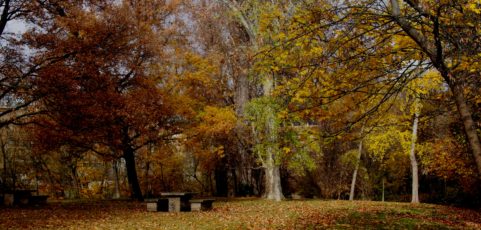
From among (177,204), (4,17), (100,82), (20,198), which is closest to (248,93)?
(100,82)

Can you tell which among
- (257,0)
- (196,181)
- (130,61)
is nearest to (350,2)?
(257,0)

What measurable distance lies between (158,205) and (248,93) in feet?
39.5

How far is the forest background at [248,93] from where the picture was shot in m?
6.05

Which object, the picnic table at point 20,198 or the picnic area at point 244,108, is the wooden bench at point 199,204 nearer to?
the picnic area at point 244,108

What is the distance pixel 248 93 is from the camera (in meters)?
26.0

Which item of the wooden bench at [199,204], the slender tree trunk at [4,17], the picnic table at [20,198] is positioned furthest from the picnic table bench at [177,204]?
the slender tree trunk at [4,17]

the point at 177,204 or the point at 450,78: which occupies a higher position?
the point at 450,78

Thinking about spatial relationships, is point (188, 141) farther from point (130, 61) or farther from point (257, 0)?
point (257, 0)

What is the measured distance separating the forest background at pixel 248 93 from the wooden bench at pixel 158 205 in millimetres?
3736

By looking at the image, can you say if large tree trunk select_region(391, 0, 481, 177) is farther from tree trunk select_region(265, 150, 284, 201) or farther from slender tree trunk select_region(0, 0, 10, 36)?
tree trunk select_region(265, 150, 284, 201)

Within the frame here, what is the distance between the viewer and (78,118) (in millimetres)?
15227

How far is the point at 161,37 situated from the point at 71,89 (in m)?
9.10

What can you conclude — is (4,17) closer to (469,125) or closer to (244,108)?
(244,108)

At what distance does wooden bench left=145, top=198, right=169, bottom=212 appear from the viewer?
14719 millimetres
